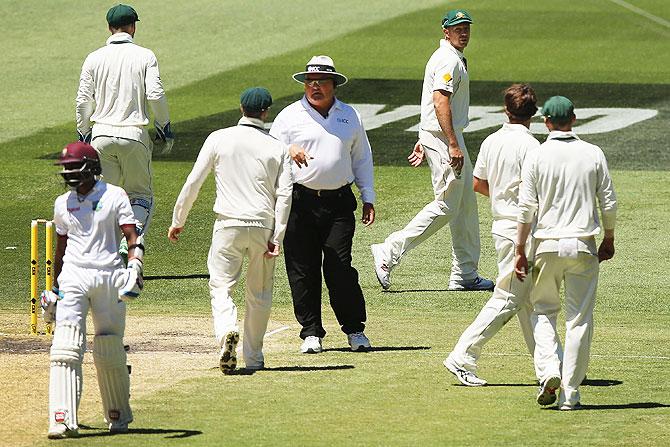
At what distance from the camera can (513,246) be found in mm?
10375

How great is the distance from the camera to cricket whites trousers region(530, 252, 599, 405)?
31.7ft

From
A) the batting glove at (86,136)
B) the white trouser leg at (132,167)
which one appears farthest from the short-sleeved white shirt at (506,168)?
the batting glove at (86,136)

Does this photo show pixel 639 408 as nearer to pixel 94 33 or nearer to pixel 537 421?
pixel 537 421

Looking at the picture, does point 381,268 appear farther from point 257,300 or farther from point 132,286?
point 132,286

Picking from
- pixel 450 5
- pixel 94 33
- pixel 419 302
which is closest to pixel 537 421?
pixel 419 302

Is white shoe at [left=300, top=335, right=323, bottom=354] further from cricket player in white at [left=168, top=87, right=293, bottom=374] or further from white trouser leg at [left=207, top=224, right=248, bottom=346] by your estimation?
white trouser leg at [left=207, top=224, right=248, bottom=346]

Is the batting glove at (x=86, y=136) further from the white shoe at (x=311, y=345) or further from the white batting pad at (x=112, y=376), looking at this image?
the white batting pad at (x=112, y=376)

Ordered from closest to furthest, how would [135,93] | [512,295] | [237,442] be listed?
[237,442]
[512,295]
[135,93]

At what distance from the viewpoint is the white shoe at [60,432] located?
28.8ft

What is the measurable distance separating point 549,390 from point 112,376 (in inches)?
103

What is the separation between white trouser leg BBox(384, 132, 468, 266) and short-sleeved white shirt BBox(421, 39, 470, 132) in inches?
7.3

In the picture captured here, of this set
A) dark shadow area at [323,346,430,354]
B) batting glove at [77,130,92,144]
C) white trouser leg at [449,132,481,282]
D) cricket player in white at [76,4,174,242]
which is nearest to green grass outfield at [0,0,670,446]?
dark shadow area at [323,346,430,354]

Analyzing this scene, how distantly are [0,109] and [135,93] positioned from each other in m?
12.4

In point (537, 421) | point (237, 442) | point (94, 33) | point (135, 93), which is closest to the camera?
point (237, 442)
